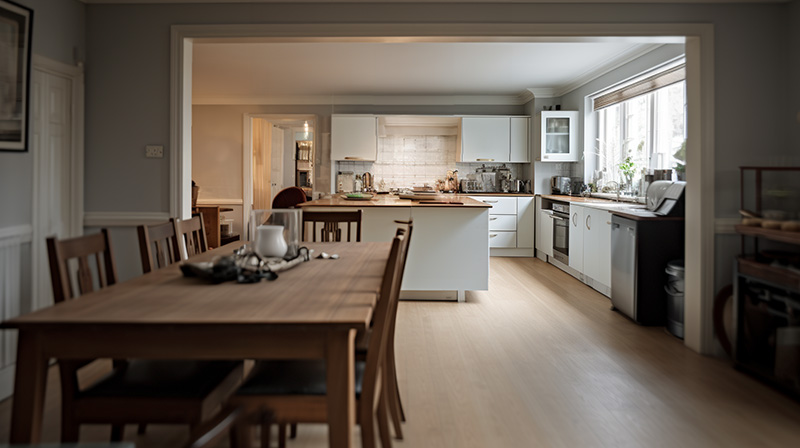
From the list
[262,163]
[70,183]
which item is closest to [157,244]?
[70,183]

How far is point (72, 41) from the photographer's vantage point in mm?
3459

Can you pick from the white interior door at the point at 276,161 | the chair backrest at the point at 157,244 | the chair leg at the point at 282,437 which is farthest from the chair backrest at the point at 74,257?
the white interior door at the point at 276,161

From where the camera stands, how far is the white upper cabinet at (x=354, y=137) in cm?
802

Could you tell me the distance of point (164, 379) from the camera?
5.71ft

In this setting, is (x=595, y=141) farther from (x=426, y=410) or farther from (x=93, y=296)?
(x=93, y=296)

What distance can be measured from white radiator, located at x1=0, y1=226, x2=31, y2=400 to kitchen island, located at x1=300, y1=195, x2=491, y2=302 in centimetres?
233

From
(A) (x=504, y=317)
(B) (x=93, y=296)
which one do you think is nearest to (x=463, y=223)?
(A) (x=504, y=317)

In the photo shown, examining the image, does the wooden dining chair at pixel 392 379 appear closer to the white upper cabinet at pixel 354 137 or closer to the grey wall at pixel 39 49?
the grey wall at pixel 39 49

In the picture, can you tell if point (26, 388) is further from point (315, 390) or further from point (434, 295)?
point (434, 295)

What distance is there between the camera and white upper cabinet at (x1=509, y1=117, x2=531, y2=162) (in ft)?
26.2

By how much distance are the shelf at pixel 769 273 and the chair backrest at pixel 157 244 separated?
308cm

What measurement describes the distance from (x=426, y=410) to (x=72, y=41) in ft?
10.4

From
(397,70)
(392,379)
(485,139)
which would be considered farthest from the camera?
(485,139)

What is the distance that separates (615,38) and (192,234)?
2977mm
